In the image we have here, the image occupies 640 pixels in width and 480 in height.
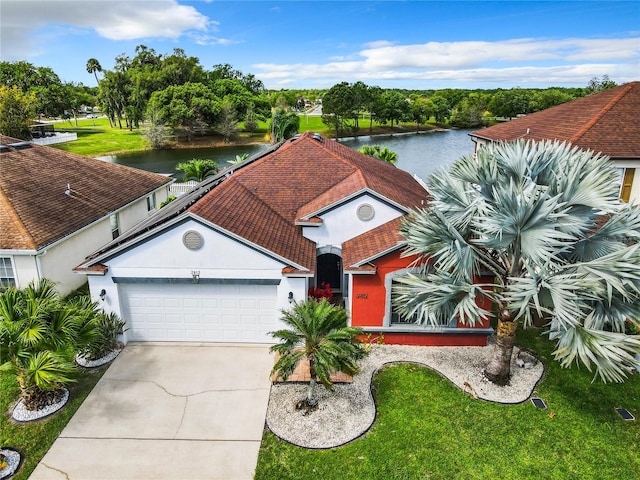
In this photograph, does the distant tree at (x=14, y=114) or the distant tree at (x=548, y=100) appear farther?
the distant tree at (x=548, y=100)

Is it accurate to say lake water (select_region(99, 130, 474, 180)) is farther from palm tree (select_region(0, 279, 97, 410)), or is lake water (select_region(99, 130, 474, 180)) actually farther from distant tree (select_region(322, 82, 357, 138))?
palm tree (select_region(0, 279, 97, 410))

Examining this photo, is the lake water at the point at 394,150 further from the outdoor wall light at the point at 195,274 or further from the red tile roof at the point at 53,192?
the outdoor wall light at the point at 195,274

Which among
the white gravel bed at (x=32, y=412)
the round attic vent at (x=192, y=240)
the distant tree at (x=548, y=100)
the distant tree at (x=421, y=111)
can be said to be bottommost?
the white gravel bed at (x=32, y=412)

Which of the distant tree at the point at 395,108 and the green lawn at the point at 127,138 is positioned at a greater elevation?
the distant tree at the point at 395,108

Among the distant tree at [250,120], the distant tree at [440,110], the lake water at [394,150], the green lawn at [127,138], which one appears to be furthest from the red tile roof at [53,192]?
the distant tree at [440,110]

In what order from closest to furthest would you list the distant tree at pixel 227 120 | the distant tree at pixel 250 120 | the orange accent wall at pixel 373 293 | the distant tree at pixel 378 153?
the orange accent wall at pixel 373 293, the distant tree at pixel 378 153, the distant tree at pixel 227 120, the distant tree at pixel 250 120

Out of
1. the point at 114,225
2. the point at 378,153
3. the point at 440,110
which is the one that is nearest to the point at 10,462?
the point at 114,225

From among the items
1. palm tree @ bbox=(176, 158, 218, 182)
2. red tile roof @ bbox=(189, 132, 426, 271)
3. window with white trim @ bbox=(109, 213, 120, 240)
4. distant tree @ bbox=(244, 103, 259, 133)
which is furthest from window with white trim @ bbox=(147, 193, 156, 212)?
distant tree @ bbox=(244, 103, 259, 133)
